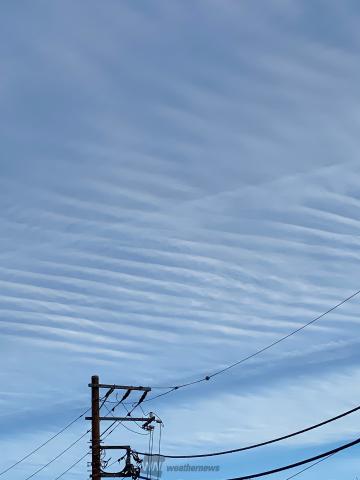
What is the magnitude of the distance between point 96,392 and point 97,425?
174 cm

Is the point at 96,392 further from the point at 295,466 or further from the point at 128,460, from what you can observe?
the point at 295,466

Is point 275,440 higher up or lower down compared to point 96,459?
lower down

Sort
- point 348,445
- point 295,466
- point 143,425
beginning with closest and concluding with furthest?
point 348,445 < point 295,466 < point 143,425

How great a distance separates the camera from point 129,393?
45.1 meters

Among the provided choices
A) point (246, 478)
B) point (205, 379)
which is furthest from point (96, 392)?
point (246, 478)

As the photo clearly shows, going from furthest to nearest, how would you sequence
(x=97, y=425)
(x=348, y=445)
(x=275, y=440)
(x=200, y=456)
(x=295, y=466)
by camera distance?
(x=97, y=425) → (x=200, y=456) → (x=275, y=440) → (x=295, y=466) → (x=348, y=445)

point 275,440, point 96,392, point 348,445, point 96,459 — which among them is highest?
point 96,392

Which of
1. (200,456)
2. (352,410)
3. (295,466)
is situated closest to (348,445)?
(352,410)

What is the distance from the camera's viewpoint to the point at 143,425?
46375mm

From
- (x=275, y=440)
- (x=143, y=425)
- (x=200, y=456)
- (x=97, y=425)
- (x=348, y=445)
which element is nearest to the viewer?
Result: (x=348, y=445)

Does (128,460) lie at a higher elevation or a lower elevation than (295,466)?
higher

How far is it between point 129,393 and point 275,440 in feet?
51.0

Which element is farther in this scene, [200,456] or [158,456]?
[158,456]

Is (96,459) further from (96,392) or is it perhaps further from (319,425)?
(319,425)
